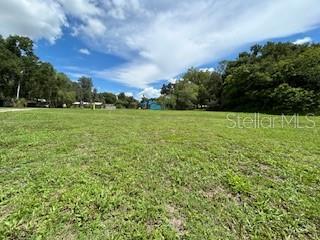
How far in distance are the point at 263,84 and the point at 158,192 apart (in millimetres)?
31704

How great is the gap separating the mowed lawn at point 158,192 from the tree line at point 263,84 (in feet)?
78.6

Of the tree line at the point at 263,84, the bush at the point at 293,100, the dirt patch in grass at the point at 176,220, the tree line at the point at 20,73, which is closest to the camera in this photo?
the dirt patch in grass at the point at 176,220

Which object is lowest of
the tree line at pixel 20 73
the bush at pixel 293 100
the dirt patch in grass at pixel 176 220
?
the dirt patch in grass at pixel 176 220

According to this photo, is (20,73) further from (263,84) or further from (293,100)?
(293,100)

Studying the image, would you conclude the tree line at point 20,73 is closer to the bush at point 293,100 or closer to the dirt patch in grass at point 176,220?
the bush at point 293,100

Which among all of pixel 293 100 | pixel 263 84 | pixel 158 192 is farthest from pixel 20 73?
pixel 158 192

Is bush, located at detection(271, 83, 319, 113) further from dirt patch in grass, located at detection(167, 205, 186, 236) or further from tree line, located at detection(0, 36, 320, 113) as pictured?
dirt patch in grass, located at detection(167, 205, 186, 236)

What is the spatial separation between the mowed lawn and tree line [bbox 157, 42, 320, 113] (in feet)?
78.6

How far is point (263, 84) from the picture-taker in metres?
31.5

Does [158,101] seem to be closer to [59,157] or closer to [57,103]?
[57,103]

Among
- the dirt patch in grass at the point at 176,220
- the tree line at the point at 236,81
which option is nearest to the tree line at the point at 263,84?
the tree line at the point at 236,81

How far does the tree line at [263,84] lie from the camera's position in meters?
25.7

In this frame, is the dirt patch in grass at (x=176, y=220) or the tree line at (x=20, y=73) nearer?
the dirt patch in grass at (x=176, y=220)

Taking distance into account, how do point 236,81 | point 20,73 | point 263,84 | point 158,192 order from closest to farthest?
1. point 158,192
2. point 263,84
3. point 20,73
4. point 236,81
